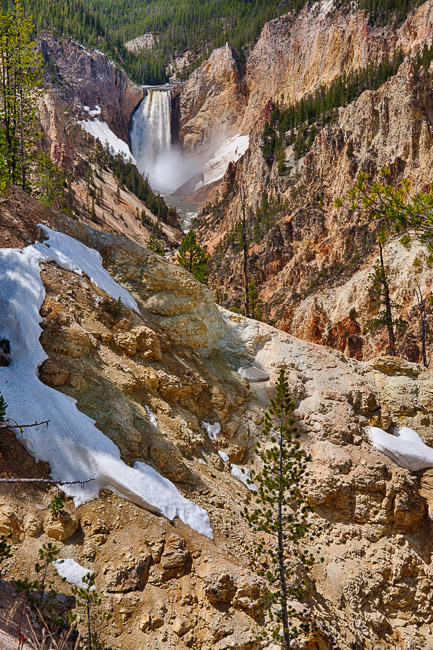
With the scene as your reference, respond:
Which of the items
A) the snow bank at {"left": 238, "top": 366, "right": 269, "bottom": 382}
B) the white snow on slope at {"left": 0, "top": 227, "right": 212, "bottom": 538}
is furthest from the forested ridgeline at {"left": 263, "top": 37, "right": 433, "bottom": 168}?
the white snow on slope at {"left": 0, "top": 227, "right": 212, "bottom": 538}

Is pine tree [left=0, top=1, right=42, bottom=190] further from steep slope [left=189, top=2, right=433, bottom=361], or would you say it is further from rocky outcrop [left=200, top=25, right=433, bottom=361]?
rocky outcrop [left=200, top=25, right=433, bottom=361]

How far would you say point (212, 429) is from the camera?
14.1 meters

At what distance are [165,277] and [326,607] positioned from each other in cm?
1166

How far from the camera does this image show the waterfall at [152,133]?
107 meters

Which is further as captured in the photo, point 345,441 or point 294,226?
point 294,226

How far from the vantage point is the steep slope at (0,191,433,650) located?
8.17 meters

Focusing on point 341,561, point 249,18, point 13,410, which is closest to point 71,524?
point 13,410

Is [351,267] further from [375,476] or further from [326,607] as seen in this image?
[326,607]

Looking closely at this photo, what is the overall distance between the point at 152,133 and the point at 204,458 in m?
111

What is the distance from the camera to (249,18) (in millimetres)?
117750

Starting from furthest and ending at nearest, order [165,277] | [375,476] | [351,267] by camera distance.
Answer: [351,267] → [165,277] → [375,476]

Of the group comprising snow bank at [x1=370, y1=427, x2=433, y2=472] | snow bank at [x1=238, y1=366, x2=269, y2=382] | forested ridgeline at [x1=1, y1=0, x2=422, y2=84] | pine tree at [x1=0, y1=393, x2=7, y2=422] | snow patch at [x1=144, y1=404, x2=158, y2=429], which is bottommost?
snow bank at [x1=370, y1=427, x2=433, y2=472]

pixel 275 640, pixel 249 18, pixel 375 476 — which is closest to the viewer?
pixel 275 640

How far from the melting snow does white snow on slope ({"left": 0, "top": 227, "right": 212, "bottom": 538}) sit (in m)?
3.67
